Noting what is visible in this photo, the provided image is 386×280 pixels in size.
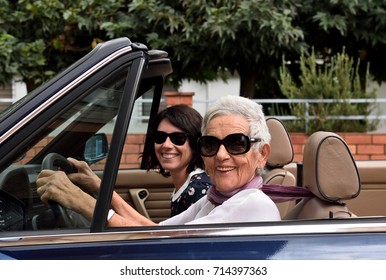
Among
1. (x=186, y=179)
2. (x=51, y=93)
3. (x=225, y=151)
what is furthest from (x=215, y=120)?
(x=186, y=179)

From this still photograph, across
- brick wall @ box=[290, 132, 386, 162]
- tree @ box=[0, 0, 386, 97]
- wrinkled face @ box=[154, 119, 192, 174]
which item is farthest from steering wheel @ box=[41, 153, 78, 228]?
tree @ box=[0, 0, 386, 97]

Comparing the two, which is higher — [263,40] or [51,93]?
[51,93]

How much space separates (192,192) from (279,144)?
828mm

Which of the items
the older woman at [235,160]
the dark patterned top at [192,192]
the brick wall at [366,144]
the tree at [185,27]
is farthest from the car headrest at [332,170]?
the tree at [185,27]

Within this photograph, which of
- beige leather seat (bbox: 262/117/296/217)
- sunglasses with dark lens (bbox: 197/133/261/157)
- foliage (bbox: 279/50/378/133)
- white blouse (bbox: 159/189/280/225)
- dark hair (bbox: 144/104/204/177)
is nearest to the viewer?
white blouse (bbox: 159/189/280/225)

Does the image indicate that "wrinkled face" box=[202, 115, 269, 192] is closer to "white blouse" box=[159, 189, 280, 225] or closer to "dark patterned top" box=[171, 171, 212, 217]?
"white blouse" box=[159, 189, 280, 225]

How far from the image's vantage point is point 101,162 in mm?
2191

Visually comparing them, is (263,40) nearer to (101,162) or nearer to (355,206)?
(355,206)

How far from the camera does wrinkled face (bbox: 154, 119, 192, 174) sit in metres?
3.04

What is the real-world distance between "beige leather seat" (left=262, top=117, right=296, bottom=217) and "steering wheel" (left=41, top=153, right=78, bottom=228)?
1393 mm

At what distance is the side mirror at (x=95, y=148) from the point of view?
2.27 m

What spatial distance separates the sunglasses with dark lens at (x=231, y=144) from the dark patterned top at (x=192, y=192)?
55 centimetres
